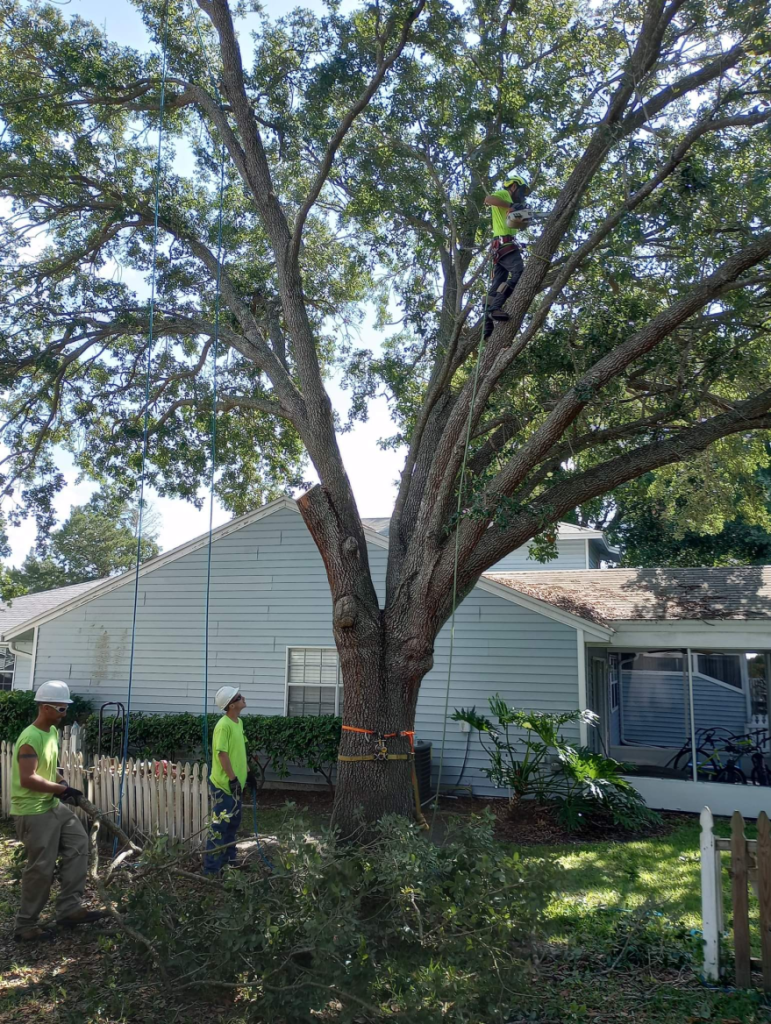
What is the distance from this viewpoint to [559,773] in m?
10.7

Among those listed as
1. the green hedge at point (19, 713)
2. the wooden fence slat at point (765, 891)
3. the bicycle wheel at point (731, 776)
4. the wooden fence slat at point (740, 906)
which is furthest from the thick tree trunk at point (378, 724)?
the green hedge at point (19, 713)

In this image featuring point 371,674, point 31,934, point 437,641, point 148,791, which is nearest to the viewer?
point 31,934

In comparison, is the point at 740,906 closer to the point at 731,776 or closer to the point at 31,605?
the point at 731,776

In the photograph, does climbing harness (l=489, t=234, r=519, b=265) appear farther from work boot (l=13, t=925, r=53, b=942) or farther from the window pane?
the window pane

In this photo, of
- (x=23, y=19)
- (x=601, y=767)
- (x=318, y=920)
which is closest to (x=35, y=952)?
(x=318, y=920)

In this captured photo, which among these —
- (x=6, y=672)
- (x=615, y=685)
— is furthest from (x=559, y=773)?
(x=6, y=672)

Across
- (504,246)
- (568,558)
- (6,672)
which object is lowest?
(6,672)

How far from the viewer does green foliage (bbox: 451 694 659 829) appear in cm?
1023

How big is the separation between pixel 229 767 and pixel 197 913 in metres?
2.56

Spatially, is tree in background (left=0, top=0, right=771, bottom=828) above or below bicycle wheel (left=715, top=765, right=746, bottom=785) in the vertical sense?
above

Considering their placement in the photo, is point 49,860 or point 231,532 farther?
point 231,532

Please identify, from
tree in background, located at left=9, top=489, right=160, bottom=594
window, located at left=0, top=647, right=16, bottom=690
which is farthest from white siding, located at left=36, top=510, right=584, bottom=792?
tree in background, located at left=9, top=489, right=160, bottom=594

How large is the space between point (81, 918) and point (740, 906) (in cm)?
470

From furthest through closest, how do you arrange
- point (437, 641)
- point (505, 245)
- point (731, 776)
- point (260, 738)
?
point (437, 641), point (260, 738), point (731, 776), point (505, 245)
